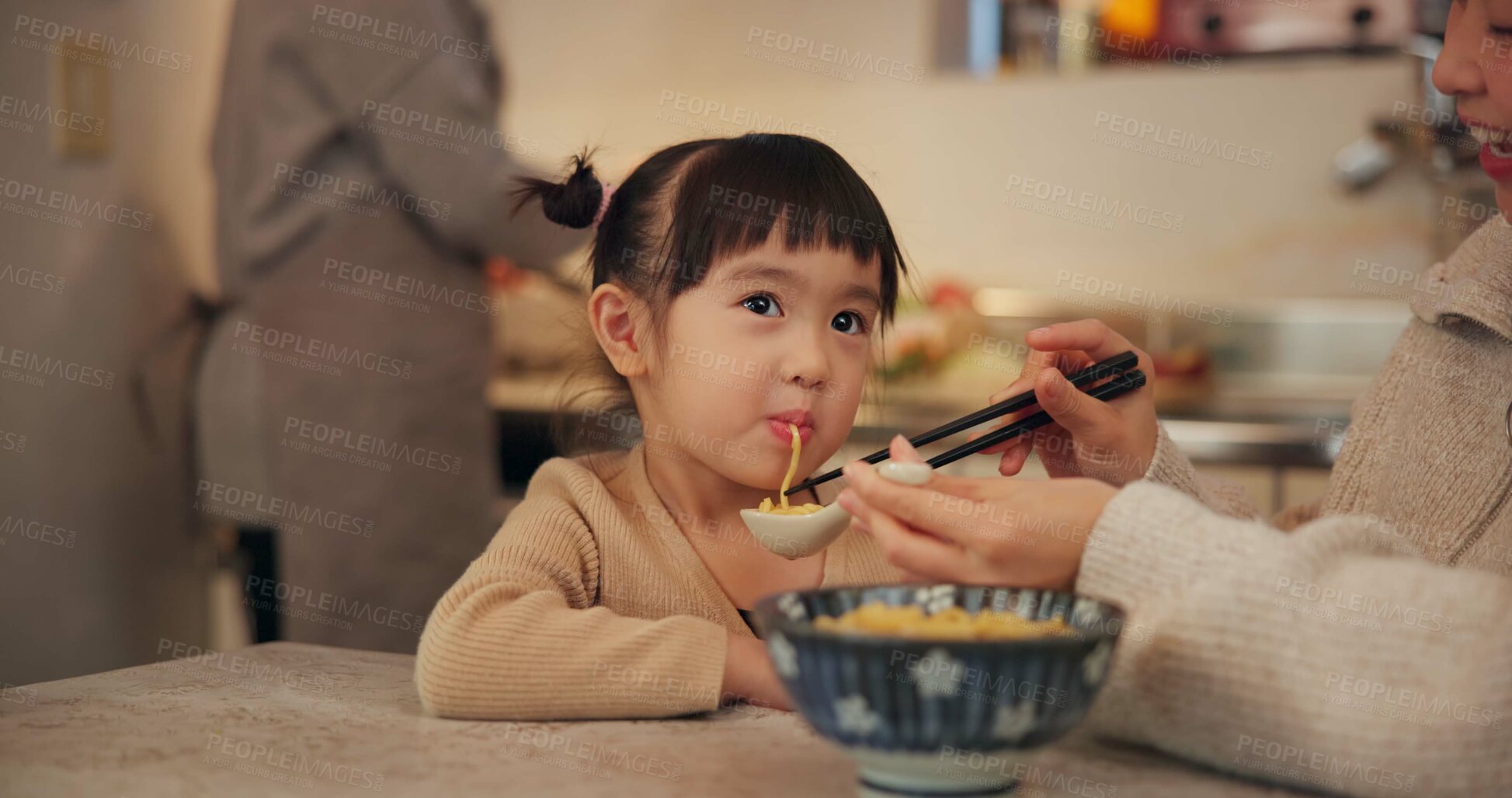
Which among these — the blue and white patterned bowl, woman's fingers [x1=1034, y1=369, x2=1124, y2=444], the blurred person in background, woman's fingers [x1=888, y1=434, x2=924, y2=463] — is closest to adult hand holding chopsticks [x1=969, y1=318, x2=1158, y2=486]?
woman's fingers [x1=1034, y1=369, x2=1124, y2=444]

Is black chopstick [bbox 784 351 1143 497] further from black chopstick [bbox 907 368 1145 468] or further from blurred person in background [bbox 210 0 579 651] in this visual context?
blurred person in background [bbox 210 0 579 651]

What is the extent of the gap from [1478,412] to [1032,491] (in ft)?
2.09

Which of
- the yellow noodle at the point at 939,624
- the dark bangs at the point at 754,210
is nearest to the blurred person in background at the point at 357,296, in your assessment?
the dark bangs at the point at 754,210

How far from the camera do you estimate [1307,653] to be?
2.51 feet

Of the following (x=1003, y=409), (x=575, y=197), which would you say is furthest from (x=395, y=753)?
(x=575, y=197)

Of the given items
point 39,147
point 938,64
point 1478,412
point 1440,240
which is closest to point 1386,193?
point 1440,240

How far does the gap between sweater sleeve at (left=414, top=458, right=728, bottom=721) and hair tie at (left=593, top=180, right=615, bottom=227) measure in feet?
1.78

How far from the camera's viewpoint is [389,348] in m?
2.29

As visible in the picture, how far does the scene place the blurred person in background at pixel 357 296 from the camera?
2.20 m

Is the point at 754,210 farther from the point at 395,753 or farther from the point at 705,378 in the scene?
the point at 395,753

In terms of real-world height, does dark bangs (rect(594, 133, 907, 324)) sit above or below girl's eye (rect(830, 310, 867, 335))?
above

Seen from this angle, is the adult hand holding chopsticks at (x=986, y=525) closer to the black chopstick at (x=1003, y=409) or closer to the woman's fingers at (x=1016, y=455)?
the black chopstick at (x=1003, y=409)

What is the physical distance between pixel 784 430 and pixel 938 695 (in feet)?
2.09

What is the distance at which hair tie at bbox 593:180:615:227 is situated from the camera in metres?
1.45
